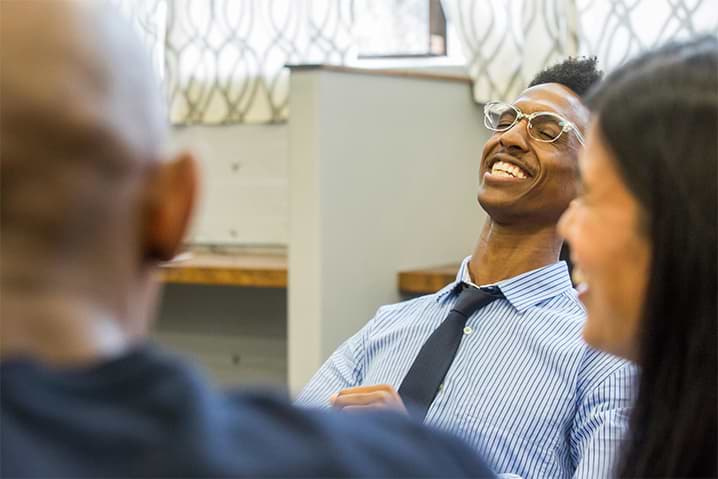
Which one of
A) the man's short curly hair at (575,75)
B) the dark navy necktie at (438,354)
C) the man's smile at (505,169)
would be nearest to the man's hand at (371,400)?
the dark navy necktie at (438,354)

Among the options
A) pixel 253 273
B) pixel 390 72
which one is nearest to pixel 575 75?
pixel 390 72

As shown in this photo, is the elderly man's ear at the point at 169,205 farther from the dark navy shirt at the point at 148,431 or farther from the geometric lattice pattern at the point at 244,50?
Result: the geometric lattice pattern at the point at 244,50

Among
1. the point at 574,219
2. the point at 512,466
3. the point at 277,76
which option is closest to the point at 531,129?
the point at 512,466

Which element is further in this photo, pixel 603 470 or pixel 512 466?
pixel 512 466

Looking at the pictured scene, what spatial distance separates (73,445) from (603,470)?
1152 mm

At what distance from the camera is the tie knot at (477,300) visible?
197 cm

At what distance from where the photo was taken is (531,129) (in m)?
2.07

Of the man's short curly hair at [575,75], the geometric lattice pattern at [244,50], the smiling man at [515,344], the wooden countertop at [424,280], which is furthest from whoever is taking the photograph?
the geometric lattice pattern at [244,50]

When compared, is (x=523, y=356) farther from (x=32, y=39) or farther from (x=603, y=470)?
(x=32, y=39)

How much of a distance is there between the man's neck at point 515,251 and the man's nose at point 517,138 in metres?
0.15

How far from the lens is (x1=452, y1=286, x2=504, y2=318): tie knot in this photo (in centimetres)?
197

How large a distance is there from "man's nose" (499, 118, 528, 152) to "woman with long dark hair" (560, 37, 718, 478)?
1022 millimetres

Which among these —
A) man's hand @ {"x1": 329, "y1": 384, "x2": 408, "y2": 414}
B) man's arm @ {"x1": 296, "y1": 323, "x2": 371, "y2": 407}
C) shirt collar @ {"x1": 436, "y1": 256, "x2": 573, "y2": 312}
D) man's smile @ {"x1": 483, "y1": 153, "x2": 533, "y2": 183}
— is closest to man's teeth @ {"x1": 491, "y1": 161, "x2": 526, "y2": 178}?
man's smile @ {"x1": 483, "y1": 153, "x2": 533, "y2": 183}

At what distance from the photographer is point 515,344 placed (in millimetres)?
1888
